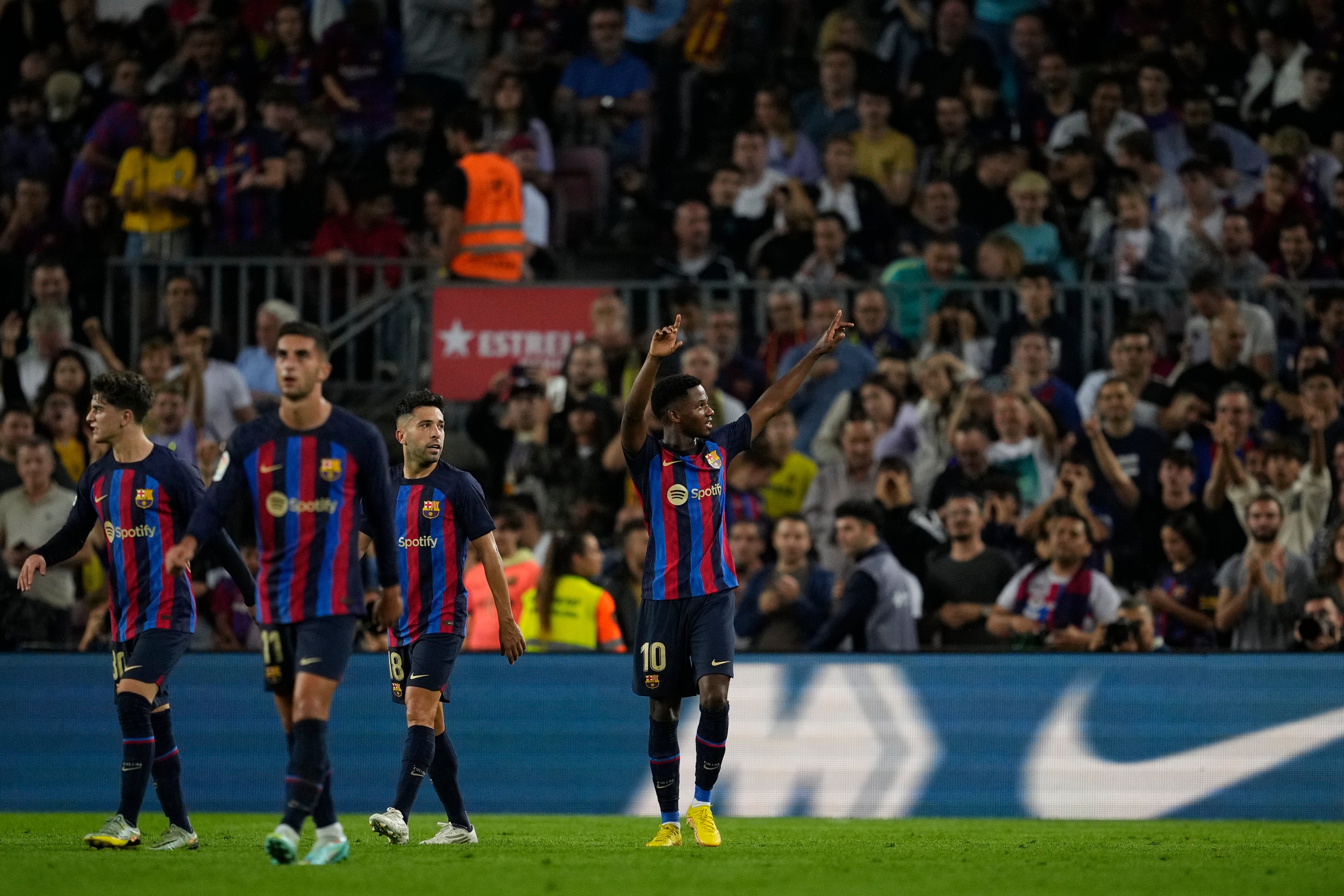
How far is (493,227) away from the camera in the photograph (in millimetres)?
15883

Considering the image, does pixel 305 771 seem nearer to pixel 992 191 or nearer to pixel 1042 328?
pixel 1042 328

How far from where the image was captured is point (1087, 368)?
15789 millimetres

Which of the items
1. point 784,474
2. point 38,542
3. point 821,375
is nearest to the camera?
point 38,542

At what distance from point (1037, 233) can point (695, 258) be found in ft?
10.1

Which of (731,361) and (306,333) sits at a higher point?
(306,333)

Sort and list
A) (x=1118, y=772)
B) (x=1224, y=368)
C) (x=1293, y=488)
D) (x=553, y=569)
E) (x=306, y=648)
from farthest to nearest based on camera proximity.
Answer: (x=1224, y=368), (x=1293, y=488), (x=553, y=569), (x=1118, y=772), (x=306, y=648)

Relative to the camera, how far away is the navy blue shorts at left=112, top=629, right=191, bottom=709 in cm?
905

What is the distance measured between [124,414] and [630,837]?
12.0ft

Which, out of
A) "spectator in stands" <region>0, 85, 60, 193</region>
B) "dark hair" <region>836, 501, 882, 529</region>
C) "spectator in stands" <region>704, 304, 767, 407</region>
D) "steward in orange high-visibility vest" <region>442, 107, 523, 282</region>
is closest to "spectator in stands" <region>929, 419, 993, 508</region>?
"dark hair" <region>836, 501, 882, 529</region>

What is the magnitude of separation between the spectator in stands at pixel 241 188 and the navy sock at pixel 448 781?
8.19m

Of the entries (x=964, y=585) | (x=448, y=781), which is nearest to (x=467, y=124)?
(x=964, y=585)

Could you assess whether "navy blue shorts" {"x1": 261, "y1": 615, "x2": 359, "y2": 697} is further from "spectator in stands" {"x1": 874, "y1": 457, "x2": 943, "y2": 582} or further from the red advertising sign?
the red advertising sign

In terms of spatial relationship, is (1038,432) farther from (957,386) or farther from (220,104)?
(220,104)

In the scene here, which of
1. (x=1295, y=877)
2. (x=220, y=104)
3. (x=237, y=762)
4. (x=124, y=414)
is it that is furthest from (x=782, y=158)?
(x=1295, y=877)
